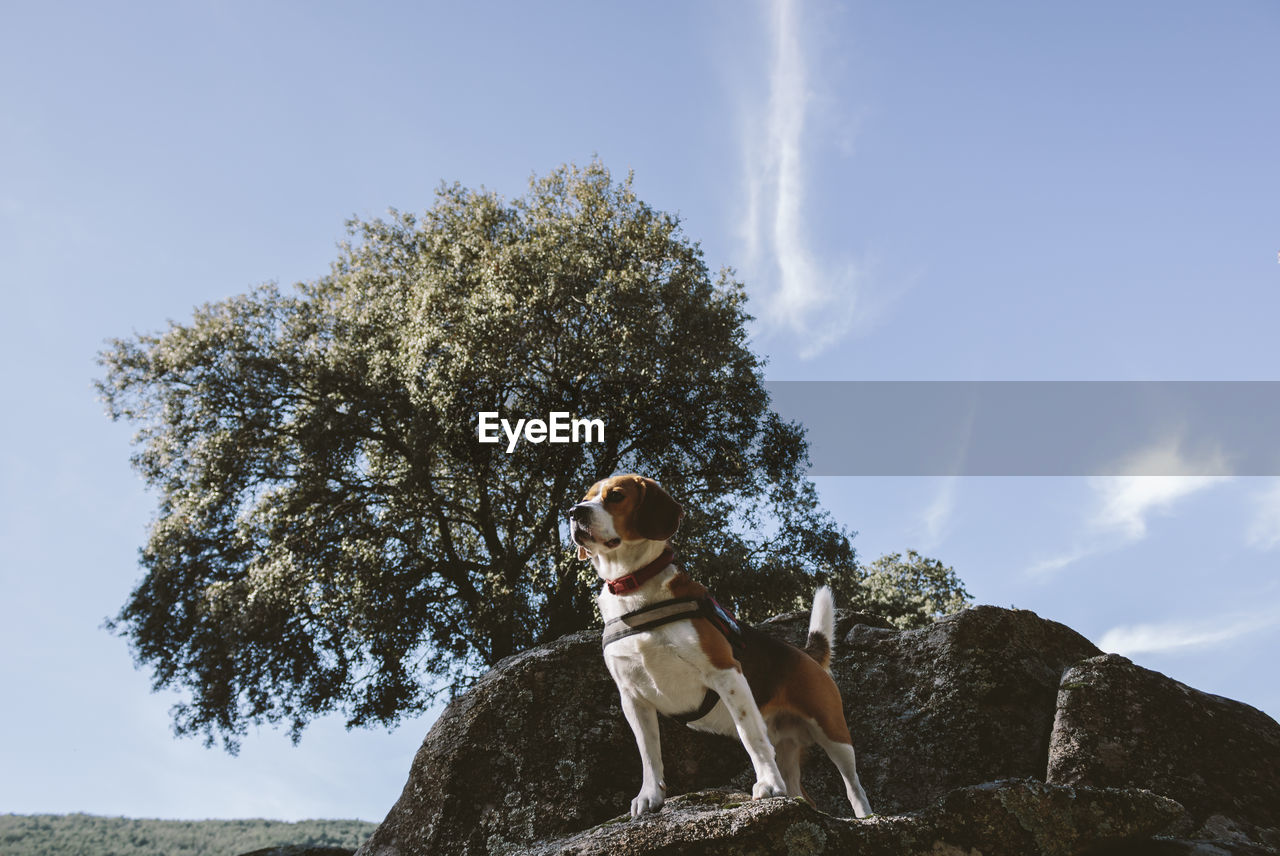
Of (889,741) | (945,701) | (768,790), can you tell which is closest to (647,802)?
(768,790)

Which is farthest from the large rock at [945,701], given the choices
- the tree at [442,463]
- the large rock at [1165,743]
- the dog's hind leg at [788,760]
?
the tree at [442,463]

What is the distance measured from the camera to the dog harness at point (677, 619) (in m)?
4.77

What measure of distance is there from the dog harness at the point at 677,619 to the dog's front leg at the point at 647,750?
164 mm

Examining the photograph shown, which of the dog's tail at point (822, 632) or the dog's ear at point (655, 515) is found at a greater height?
the dog's ear at point (655, 515)

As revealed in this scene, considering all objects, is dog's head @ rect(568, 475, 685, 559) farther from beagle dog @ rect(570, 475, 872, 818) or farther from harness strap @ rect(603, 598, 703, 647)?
harness strap @ rect(603, 598, 703, 647)

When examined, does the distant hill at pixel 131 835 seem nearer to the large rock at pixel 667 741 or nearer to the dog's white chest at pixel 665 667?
the large rock at pixel 667 741

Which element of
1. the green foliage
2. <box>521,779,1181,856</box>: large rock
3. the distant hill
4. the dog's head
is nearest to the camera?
<box>521,779,1181,856</box>: large rock

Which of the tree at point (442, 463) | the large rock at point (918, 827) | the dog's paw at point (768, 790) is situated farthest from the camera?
the tree at point (442, 463)

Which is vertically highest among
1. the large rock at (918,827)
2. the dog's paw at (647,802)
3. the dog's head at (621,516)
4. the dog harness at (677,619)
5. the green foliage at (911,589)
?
the green foliage at (911,589)

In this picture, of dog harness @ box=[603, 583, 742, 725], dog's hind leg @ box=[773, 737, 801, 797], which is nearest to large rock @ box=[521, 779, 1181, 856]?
dog harness @ box=[603, 583, 742, 725]

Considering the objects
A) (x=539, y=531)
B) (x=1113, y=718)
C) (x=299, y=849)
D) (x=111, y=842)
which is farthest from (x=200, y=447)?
(x=111, y=842)

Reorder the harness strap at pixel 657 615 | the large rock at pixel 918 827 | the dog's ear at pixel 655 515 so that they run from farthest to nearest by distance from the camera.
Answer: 1. the dog's ear at pixel 655 515
2. the harness strap at pixel 657 615
3. the large rock at pixel 918 827

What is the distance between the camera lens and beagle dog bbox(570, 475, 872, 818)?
4648 millimetres

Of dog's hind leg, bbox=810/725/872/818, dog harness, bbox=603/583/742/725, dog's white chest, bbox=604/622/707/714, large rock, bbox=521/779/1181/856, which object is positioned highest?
dog harness, bbox=603/583/742/725
